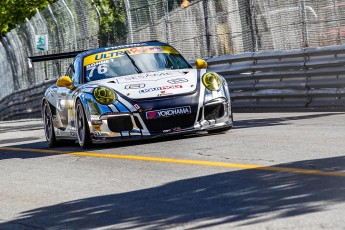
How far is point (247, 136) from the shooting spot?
12.1m

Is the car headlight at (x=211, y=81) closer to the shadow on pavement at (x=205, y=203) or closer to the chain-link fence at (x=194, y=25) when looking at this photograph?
the shadow on pavement at (x=205, y=203)

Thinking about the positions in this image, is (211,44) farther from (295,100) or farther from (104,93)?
(104,93)

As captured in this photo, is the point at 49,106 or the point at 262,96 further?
the point at 262,96

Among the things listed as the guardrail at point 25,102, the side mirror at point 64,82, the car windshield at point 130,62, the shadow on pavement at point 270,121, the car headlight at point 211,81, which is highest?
the car windshield at point 130,62

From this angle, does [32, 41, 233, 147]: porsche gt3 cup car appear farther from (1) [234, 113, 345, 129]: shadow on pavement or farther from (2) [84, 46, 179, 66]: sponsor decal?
(1) [234, 113, 345, 129]: shadow on pavement

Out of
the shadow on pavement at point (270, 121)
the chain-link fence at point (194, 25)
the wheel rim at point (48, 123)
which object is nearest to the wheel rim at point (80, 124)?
the wheel rim at point (48, 123)

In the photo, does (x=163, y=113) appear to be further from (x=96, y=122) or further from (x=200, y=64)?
(x=200, y=64)

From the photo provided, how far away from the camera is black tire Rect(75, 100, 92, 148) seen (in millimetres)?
12703

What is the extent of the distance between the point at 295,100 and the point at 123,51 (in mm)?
5161

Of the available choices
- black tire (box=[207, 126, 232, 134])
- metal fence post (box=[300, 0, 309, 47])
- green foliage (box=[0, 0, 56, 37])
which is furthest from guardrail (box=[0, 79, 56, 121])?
green foliage (box=[0, 0, 56, 37])

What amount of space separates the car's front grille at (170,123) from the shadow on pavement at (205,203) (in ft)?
12.7

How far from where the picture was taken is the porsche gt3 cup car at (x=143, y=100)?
12.1m

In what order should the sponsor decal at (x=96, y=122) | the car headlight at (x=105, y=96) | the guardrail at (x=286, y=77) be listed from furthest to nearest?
1. the guardrail at (x=286, y=77)
2. the sponsor decal at (x=96, y=122)
3. the car headlight at (x=105, y=96)

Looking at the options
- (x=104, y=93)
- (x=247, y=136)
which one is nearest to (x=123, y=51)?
(x=104, y=93)
